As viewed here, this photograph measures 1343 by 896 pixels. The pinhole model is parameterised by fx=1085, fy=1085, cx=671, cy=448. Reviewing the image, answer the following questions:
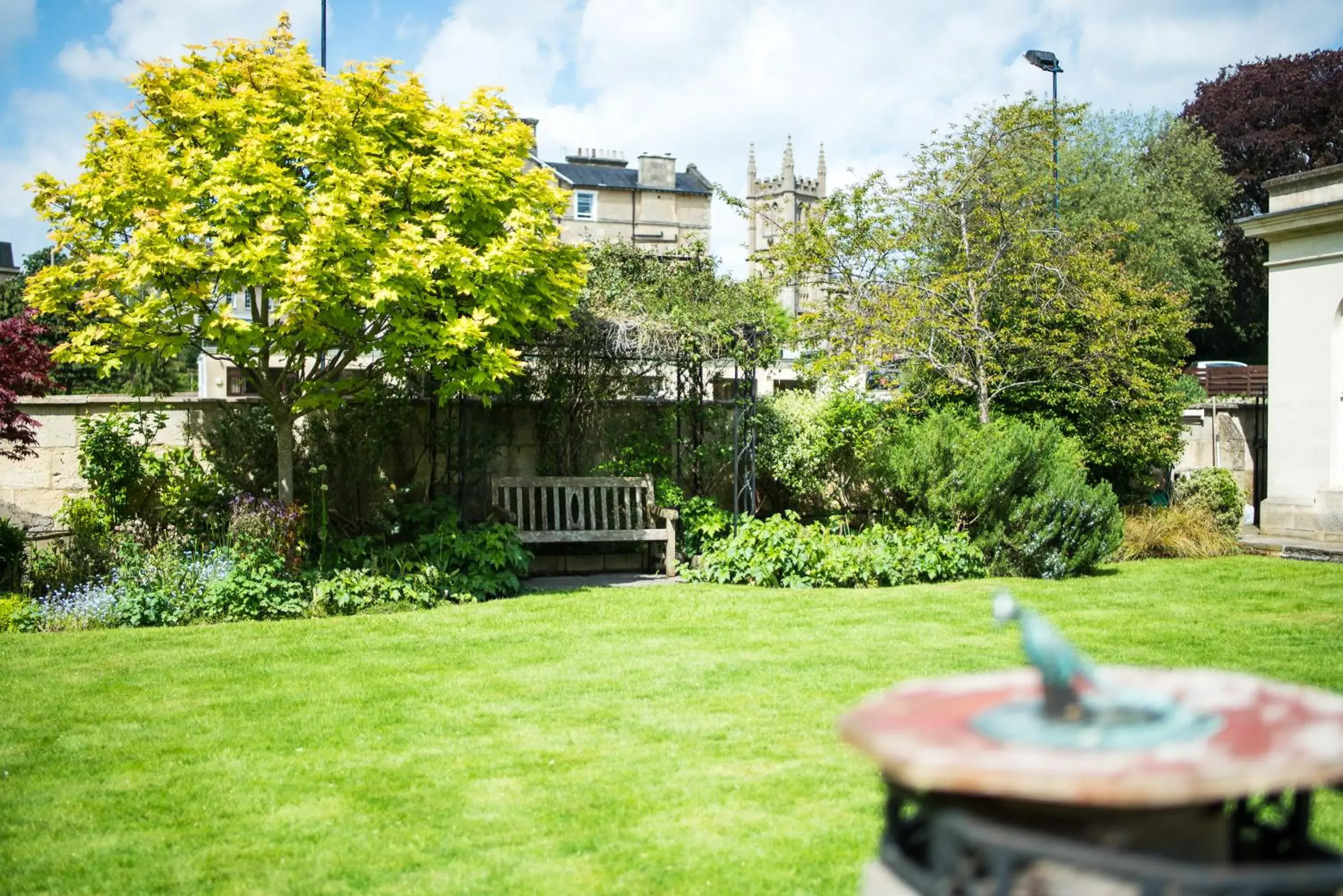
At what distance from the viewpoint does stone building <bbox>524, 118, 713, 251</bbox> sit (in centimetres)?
5334

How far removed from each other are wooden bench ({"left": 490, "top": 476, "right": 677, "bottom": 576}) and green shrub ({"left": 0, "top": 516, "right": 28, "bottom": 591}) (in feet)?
14.4

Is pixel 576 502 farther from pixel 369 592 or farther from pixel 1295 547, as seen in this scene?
pixel 1295 547

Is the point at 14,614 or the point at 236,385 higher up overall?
the point at 236,385

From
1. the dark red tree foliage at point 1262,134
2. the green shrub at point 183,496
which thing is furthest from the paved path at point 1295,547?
the dark red tree foliage at point 1262,134

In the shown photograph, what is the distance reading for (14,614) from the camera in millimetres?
8711

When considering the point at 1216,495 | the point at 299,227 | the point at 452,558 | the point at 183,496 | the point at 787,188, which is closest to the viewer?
the point at 299,227

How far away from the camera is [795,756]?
532 centimetres

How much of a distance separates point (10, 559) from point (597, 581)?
5444 mm

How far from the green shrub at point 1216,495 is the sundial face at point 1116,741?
43.4ft

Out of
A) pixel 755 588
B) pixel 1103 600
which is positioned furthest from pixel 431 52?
pixel 1103 600

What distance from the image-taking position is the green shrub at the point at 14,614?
8641 mm

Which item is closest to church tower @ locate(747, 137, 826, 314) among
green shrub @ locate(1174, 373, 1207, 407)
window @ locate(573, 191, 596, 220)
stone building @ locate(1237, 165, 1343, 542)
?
window @ locate(573, 191, 596, 220)

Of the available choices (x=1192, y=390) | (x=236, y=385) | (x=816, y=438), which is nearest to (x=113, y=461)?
(x=236, y=385)

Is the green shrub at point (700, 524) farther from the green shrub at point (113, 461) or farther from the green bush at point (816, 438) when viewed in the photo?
the green shrub at point (113, 461)
